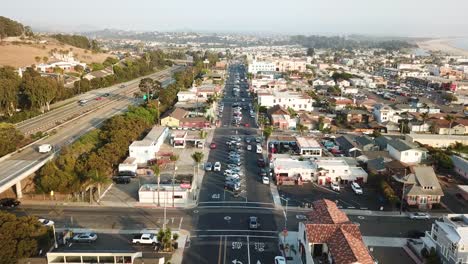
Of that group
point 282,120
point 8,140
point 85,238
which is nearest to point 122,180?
point 85,238

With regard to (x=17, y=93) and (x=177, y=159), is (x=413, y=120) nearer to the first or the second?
(x=177, y=159)

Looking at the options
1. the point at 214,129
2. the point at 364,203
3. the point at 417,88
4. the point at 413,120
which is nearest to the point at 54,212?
the point at 364,203

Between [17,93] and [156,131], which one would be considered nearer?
[156,131]

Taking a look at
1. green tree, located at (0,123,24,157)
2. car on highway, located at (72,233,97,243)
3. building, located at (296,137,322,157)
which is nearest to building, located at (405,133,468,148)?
building, located at (296,137,322,157)

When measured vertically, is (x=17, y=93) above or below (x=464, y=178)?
above

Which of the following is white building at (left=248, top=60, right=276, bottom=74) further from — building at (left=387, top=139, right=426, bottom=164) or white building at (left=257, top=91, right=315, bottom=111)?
building at (left=387, top=139, right=426, bottom=164)

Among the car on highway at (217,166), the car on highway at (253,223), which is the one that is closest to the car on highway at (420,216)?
the car on highway at (253,223)

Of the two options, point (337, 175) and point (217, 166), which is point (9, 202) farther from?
point (337, 175)

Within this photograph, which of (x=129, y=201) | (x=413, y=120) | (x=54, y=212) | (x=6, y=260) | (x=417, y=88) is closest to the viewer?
(x=6, y=260)
